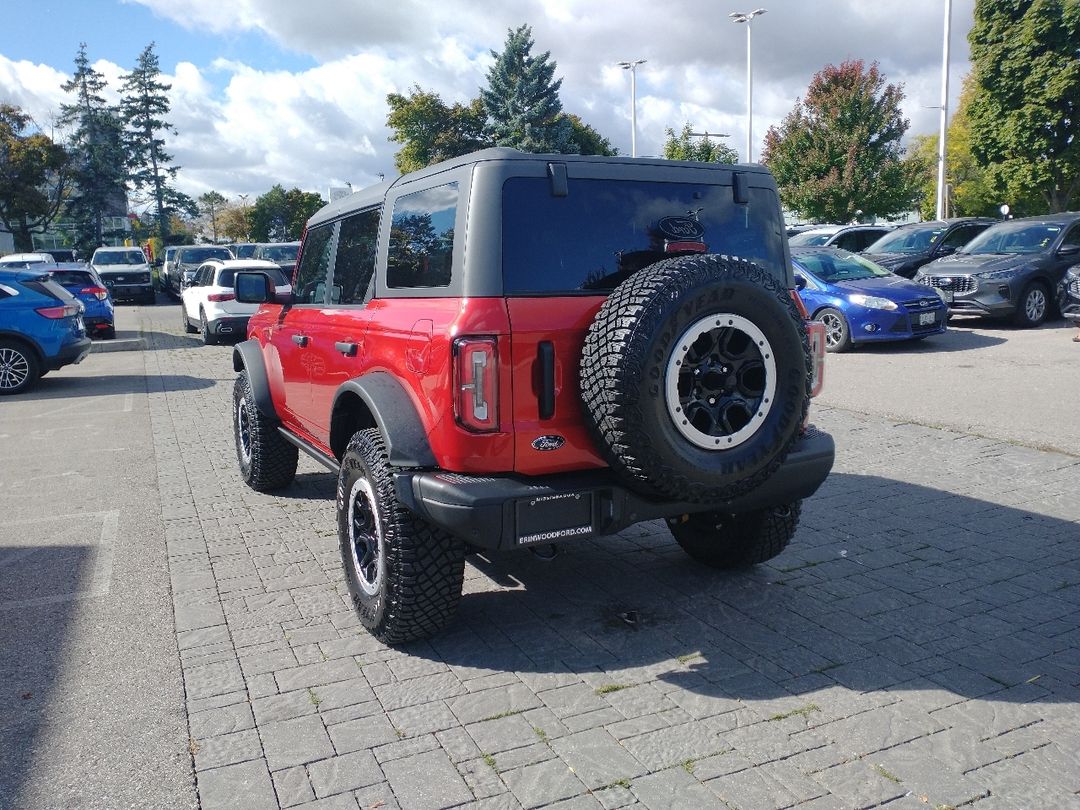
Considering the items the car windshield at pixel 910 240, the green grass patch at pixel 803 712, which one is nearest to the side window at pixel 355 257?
the green grass patch at pixel 803 712

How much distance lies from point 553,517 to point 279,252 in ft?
76.8

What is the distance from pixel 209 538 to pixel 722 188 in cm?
368

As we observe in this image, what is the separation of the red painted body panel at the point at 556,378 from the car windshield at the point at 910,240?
51.5 feet

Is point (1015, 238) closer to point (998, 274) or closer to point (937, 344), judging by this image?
point (998, 274)

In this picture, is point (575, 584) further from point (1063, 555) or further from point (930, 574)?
→ point (1063, 555)

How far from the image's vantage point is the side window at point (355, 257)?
4523mm

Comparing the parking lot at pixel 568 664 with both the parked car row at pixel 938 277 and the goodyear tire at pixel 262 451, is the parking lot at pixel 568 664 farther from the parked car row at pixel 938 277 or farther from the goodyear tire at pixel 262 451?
the parked car row at pixel 938 277

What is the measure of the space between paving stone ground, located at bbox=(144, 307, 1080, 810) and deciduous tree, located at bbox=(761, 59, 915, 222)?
27.3 m

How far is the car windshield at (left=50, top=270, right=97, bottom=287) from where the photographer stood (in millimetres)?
17703

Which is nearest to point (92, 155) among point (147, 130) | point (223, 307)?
point (147, 130)

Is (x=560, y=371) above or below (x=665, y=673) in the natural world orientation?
above

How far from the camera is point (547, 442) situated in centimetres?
354

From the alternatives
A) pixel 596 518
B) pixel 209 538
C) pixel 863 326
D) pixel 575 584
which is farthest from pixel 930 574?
pixel 863 326

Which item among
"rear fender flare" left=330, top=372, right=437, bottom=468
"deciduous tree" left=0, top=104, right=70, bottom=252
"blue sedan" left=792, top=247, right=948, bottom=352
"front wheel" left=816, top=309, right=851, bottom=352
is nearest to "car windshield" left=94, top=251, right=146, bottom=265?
"deciduous tree" left=0, top=104, right=70, bottom=252
